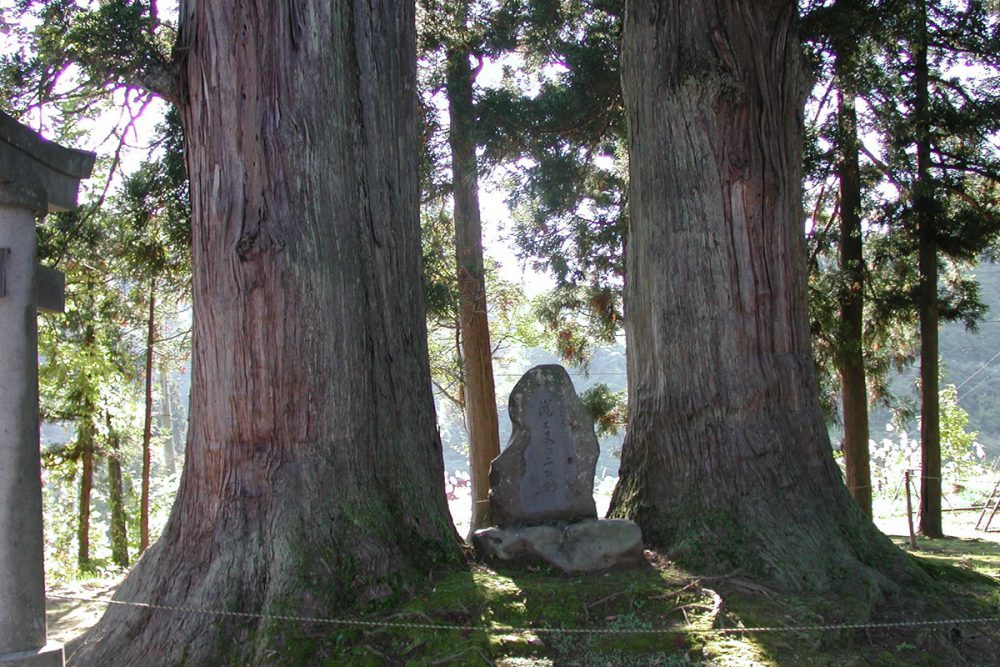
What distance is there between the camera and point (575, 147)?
485 inches

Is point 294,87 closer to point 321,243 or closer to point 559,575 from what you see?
point 321,243

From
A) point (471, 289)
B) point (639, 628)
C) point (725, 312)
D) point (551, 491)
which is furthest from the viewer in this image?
point (471, 289)

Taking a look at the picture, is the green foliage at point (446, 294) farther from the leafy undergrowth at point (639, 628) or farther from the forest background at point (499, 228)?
the leafy undergrowth at point (639, 628)

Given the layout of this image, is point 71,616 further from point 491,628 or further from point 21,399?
point 491,628

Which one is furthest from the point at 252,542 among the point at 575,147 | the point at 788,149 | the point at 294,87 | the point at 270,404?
the point at 575,147

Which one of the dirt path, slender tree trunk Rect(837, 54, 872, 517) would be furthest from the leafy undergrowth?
slender tree trunk Rect(837, 54, 872, 517)

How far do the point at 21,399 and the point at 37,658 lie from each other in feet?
3.90

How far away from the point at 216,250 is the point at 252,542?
5.68 feet

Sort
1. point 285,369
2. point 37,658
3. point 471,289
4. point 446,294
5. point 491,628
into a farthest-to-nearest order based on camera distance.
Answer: point 471,289
point 446,294
point 285,369
point 491,628
point 37,658

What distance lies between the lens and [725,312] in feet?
21.1

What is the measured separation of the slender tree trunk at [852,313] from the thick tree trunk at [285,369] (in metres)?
8.23

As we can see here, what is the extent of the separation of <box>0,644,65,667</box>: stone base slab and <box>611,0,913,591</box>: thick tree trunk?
3747mm

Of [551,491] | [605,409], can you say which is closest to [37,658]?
[551,491]

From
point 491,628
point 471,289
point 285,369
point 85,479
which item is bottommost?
point 85,479
